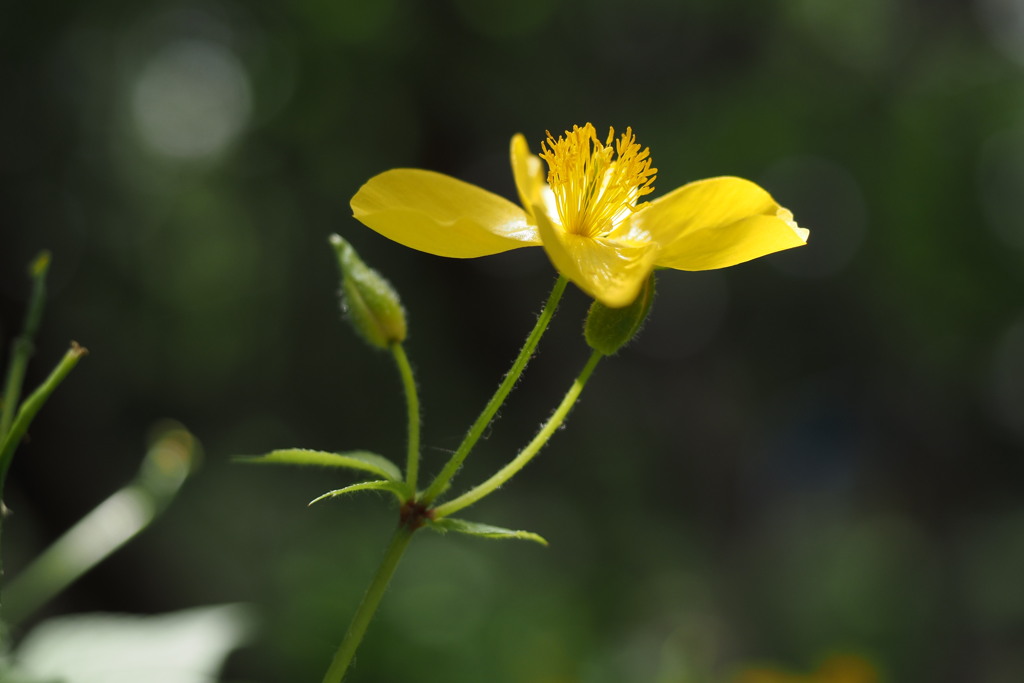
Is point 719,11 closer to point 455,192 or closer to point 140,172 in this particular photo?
point 140,172

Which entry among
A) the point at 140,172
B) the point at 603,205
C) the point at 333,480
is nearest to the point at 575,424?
the point at 333,480

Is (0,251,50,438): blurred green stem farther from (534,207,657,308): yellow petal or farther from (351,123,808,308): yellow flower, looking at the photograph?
(534,207,657,308): yellow petal

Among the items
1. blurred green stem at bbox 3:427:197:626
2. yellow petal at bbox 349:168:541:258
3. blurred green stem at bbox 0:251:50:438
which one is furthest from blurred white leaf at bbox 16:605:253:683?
yellow petal at bbox 349:168:541:258

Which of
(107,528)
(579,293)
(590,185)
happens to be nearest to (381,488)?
(590,185)

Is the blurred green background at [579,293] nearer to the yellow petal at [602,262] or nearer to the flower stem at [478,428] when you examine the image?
the yellow petal at [602,262]

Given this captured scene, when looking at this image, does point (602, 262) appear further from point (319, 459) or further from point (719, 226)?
point (319, 459)

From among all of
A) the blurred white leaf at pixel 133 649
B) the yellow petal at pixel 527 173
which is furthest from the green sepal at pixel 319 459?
the blurred white leaf at pixel 133 649
